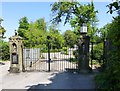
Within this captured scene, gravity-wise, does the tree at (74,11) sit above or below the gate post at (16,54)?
above

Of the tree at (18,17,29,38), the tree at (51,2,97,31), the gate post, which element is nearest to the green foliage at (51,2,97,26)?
the tree at (51,2,97,31)

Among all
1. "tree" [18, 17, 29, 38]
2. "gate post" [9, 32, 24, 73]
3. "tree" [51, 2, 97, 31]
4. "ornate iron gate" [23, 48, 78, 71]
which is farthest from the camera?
"tree" [18, 17, 29, 38]

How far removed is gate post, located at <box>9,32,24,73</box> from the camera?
18.0 metres

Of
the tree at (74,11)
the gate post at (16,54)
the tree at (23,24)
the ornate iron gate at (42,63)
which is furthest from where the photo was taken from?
the tree at (23,24)

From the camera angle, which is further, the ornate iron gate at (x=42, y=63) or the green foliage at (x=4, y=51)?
the green foliage at (x=4, y=51)

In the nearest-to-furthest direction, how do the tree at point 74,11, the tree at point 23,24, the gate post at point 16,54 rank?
the gate post at point 16,54 < the tree at point 74,11 < the tree at point 23,24

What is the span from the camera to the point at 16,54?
715 inches

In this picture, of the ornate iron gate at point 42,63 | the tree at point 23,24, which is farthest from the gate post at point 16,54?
the tree at point 23,24

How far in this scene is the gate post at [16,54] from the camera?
1803cm

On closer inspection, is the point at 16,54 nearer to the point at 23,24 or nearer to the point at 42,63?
the point at 42,63

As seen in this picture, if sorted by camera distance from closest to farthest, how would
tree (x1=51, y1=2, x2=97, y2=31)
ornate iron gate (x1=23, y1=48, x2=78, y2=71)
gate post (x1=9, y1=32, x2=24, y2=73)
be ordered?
gate post (x1=9, y1=32, x2=24, y2=73)
ornate iron gate (x1=23, y1=48, x2=78, y2=71)
tree (x1=51, y1=2, x2=97, y2=31)

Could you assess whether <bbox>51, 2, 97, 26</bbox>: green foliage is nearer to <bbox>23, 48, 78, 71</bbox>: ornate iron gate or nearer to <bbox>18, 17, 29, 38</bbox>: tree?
<bbox>23, 48, 78, 71</bbox>: ornate iron gate

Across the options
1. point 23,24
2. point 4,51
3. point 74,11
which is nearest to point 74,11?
point 74,11

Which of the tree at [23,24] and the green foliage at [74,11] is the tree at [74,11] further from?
the tree at [23,24]
